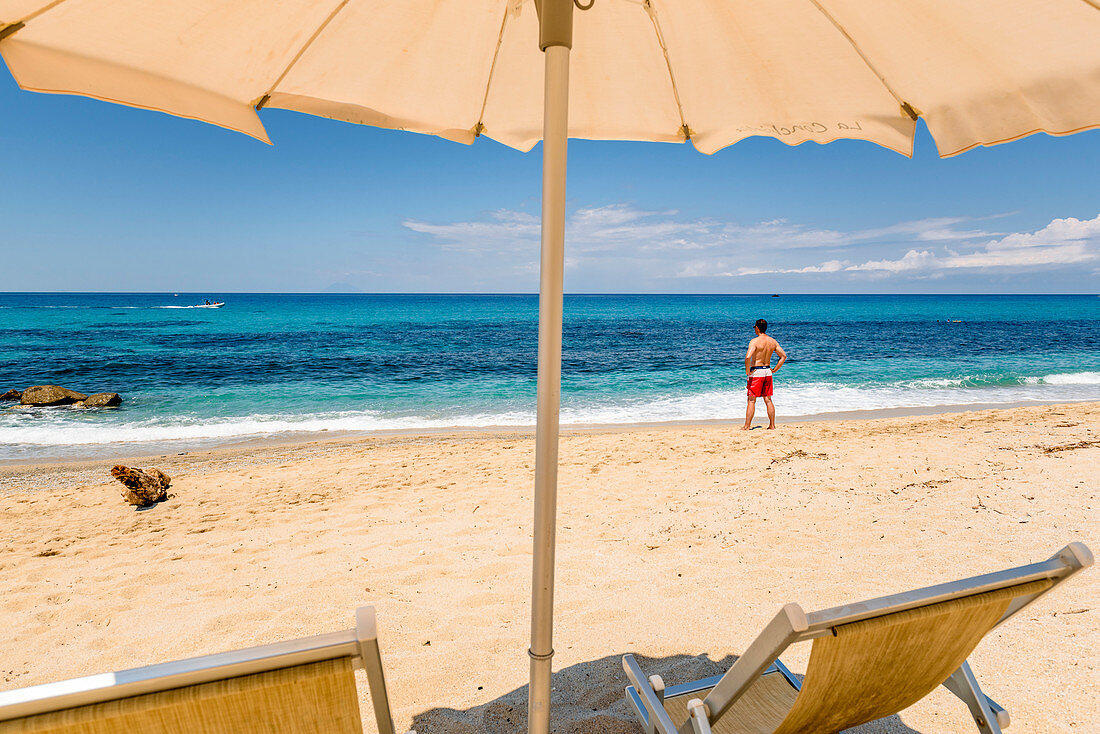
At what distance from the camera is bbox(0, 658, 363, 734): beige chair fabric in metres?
0.99

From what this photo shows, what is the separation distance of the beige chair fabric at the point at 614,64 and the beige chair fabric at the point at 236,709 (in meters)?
1.68

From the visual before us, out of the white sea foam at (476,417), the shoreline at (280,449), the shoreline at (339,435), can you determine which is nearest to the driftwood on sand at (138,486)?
the shoreline at (280,449)

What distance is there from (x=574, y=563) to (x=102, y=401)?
15.4 meters

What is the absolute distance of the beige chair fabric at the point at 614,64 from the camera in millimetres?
1726

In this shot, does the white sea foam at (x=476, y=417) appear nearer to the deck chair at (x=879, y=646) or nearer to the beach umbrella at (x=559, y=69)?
the beach umbrella at (x=559, y=69)

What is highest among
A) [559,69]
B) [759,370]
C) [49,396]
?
[559,69]

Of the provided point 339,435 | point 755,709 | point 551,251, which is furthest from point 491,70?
point 339,435

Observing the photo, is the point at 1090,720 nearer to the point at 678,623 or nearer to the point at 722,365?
the point at 678,623

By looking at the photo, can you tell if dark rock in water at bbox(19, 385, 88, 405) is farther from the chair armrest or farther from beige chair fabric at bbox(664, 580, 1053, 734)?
beige chair fabric at bbox(664, 580, 1053, 734)

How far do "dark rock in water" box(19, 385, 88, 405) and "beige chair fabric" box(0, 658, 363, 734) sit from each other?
17426 millimetres

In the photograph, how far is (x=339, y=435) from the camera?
37.8 ft

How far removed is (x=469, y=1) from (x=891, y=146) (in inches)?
67.6

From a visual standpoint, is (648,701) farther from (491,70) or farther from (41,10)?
(41,10)

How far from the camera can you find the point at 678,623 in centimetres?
317
